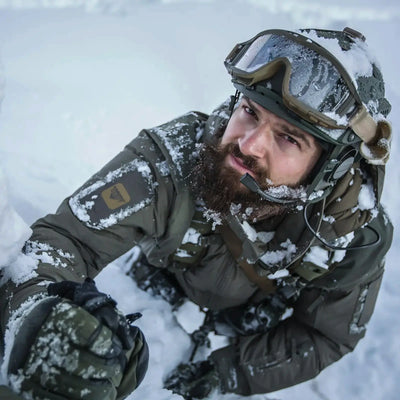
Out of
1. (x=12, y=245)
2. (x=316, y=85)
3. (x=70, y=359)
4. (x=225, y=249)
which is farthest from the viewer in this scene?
(x=225, y=249)

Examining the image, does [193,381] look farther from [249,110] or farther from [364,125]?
[364,125]

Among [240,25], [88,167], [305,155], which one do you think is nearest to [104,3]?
[240,25]

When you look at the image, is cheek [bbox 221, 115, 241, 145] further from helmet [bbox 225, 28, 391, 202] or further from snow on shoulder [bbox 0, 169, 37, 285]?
snow on shoulder [bbox 0, 169, 37, 285]

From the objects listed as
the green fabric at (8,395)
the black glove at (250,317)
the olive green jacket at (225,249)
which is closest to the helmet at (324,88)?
the olive green jacket at (225,249)

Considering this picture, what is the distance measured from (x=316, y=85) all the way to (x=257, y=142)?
0.33m

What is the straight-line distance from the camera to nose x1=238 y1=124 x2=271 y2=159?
1.59 metres

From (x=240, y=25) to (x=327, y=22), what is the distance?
1399mm

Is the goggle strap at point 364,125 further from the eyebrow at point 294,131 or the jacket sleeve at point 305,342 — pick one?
the jacket sleeve at point 305,342

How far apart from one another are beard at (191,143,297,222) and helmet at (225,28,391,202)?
74 mm

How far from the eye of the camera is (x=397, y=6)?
6012mm

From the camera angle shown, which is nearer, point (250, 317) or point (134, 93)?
point (250, 317)

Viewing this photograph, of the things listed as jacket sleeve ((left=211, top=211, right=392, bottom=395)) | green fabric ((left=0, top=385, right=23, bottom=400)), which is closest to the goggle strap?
jacket sleeve ((left=211, top=211, right=392, bottom=395))

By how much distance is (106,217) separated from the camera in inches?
62.1

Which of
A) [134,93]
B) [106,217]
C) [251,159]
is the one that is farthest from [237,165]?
[134,93]
